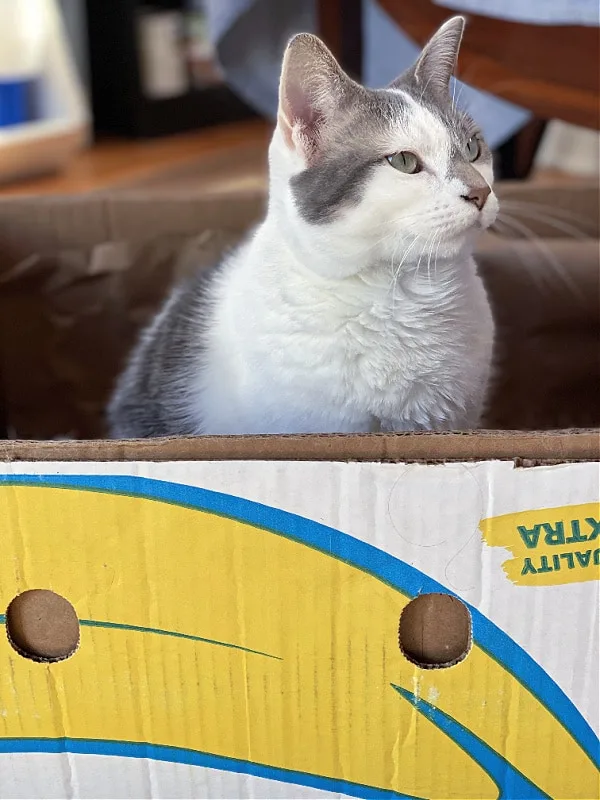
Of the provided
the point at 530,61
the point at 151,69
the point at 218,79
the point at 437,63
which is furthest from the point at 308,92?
the point at 218,79

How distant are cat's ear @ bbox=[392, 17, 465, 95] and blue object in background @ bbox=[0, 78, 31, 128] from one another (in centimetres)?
241

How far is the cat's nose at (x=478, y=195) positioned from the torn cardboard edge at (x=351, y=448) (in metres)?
0.22

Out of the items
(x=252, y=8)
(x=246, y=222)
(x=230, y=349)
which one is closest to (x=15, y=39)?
(x=252, y=8)

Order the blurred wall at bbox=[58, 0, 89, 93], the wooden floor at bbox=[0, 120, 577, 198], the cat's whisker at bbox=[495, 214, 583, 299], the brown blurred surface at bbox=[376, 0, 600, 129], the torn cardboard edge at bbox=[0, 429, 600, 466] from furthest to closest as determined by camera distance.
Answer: the blurred wall at bbox=[58, 0, 89, 93] < the wooden floor at bbox=[0, 120, 577, 198] < the brown blurred surface at bbox=[376, 0, 600, 129] < the cat's whisker at bbox=[495, 214, 583, 299] < the torn cardboard edge at bbox=[0, 429, 600, 466]

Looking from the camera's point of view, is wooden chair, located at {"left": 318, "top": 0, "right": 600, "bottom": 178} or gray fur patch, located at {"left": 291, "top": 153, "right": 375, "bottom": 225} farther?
wooden chair, located at {"left": 318, "top": 0, "right": 600, "bottom": 178}

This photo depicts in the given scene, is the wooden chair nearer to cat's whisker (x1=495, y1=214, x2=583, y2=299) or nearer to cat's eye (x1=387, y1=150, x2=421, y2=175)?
cat's whisker (x1=495, y1=214, x2=583, y2=299)

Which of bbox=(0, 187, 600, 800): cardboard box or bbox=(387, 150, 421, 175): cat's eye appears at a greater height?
bbox=(387, 150, 421, 175): cat's eye

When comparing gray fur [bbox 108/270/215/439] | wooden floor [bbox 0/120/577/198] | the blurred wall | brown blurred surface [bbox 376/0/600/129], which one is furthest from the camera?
the blurred wall

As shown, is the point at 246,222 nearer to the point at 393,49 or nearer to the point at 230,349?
the point at 230,349

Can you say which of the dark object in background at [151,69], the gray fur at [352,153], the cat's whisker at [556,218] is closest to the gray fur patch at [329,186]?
the gray fur at [352,153]

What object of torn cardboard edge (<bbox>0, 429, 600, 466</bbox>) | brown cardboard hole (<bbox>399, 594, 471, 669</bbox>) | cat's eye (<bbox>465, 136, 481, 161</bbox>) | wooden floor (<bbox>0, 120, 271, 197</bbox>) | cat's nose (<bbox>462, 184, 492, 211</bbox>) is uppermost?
cat's eye (<bbox>465, 136, 481, 161</bbox>)

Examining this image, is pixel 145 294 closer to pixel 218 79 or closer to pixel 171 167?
pixel 171 167

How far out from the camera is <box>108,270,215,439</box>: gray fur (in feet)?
3.05

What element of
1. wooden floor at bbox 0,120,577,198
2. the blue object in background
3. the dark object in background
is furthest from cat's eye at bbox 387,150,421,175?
the dark object in background
